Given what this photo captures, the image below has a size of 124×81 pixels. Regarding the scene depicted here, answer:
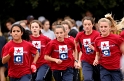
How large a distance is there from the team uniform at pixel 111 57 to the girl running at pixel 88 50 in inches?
23.3

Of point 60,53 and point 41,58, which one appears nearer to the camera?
point 60,53

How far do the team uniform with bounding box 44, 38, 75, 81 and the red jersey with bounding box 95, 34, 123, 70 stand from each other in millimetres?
991

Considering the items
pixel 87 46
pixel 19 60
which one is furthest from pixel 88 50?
pixel 19 60

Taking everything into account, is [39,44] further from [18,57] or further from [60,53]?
[18,57]

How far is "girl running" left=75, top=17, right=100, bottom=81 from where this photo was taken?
37.2 ft

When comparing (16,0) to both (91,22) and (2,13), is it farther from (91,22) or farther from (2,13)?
(91,22)

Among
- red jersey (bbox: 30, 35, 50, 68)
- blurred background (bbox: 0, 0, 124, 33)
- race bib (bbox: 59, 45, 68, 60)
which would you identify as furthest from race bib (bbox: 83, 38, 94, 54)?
blurred background (bbox: 0, 0, 124, 33)

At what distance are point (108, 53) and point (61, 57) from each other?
1.31m

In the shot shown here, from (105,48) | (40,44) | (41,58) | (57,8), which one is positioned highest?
(57,8)

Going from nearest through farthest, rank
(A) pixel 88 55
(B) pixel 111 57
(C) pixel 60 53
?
(B) pixel 111 57, (C) pixel 60 53, (A) pixel 88 55

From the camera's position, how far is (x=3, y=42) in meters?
13.2

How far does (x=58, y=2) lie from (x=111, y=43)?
934cm

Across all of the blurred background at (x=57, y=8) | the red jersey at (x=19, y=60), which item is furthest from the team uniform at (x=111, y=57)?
the blurred background at (x=57, y=8)

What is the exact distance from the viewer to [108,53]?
10633mm
